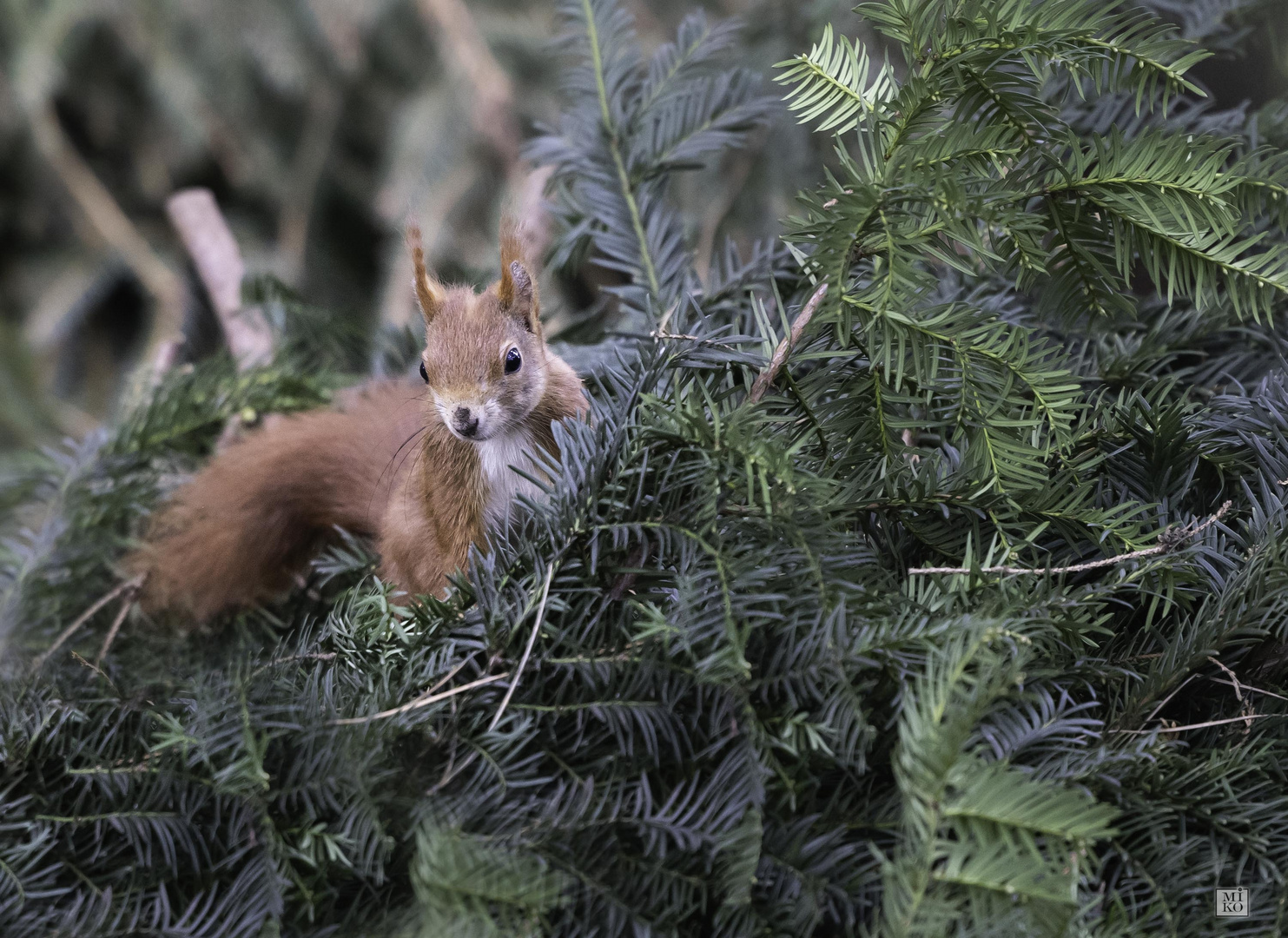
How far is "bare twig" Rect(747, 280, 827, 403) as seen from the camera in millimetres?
570

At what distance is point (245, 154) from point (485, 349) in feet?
4.84

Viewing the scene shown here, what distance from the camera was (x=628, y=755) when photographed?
52cm

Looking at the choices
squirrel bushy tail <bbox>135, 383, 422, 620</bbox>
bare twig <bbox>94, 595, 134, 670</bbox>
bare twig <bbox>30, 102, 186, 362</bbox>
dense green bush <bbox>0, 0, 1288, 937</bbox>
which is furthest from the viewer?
bare twig <bbox>30, 102, 186, 362</bbox>

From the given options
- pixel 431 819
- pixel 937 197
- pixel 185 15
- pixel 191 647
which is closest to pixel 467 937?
pixel 431 819

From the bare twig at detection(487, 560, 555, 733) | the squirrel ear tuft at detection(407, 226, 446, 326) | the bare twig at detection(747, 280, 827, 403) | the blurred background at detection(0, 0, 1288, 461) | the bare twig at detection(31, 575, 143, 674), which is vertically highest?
the bare twig at detection(747, 280, 827, 403)

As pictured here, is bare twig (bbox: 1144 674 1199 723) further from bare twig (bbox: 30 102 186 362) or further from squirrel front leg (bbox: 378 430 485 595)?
bare twig (bbox: 30 102 186 362)

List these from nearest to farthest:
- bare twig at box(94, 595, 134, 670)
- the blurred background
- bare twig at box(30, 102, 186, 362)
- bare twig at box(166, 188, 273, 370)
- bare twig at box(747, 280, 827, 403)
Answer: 1. bare twig at box(747, 280, 827, 403)
2. bare twig at box(94, 595, 134, 670)
3. bare twig at box(166, 188, 273, 370)
4. the blurred background
5. bare twig at box(30, 102, 186, 362)

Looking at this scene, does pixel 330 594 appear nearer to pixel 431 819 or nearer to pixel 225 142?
pixel 431 819

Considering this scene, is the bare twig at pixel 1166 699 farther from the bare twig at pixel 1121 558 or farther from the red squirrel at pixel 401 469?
the red squirrel at pixel 401 469

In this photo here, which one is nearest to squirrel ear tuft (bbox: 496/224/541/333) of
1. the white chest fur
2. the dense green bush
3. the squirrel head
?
the squirrel head

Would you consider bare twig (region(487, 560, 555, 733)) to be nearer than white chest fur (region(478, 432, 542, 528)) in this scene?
Yes

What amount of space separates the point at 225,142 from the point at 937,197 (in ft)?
6.41

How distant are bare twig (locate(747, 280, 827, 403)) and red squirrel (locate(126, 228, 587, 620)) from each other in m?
0.29

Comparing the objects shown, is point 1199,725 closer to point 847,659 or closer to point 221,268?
point 847,659
